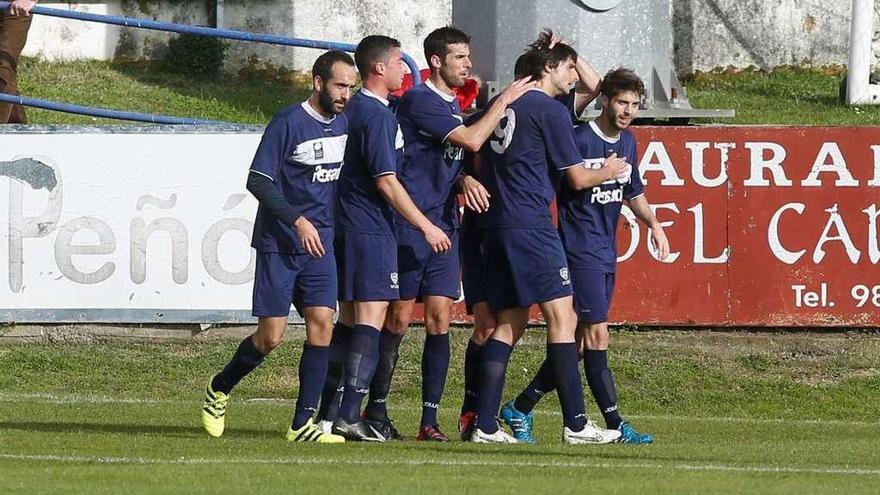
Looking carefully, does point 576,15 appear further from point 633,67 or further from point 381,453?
point 381,453

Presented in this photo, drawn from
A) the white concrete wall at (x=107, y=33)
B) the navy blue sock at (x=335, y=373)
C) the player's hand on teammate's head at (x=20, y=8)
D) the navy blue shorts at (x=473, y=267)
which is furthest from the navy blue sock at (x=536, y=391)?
the white concrete wall at (x=107, y=33)

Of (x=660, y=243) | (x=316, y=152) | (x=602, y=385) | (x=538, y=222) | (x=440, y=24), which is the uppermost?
(x=440, y=24)

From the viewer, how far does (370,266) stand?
994 centimetres

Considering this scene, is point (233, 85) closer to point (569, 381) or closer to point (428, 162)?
point (428, 162)

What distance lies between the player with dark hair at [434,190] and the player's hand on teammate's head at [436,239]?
293 millimetres

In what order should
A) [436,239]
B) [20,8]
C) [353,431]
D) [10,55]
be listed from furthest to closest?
[10,55] → [20,8] → [353,431] → [436,239]

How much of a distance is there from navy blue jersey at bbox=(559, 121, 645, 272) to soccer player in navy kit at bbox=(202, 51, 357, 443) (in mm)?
1323

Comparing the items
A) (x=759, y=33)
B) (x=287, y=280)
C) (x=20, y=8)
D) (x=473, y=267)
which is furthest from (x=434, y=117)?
(x=759, y=33)

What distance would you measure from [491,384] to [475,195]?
1.02 metres

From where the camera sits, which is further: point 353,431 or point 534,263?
point 353,431

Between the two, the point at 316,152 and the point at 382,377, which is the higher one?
the point at 316,152

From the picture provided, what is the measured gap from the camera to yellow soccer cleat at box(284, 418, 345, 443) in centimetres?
985

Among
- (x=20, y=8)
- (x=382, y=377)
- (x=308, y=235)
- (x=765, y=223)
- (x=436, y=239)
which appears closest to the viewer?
(x=308, y=235)

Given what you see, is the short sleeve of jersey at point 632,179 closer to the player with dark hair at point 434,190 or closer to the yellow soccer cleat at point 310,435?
the player with dark hair at point 434,190
